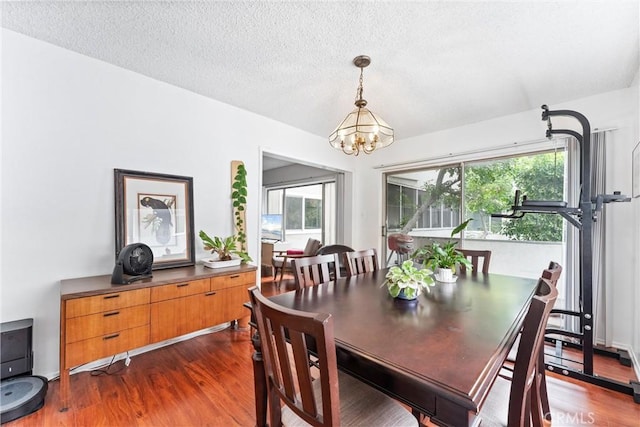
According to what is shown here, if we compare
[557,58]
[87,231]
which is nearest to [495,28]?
[557,58]

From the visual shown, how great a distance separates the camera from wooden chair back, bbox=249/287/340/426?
785 millimetres

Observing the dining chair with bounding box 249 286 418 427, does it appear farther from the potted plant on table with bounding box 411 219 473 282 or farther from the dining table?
the potted plant on table with bounding box 411 219 473 282

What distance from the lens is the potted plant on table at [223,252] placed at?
2715mm

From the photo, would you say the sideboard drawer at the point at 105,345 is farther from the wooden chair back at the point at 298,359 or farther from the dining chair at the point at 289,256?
the dining chair at the point at 289,256

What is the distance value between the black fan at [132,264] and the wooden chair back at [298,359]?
1609mm

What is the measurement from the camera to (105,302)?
6.26 ft

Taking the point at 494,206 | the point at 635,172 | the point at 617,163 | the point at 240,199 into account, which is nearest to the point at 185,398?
the point at 240,199

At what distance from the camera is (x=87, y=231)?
2.24 m

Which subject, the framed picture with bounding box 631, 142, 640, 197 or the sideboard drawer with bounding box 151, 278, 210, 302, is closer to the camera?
the sideboard drawer with bounding box 151, 278, 210, 302

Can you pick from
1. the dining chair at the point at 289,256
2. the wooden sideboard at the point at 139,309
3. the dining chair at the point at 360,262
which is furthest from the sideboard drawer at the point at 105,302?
the dining chair at the point at 289,256

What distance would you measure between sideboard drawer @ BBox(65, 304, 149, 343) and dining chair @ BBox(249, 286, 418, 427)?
1.51 m

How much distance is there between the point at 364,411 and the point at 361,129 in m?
1.90

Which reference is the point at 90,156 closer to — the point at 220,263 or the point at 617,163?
the point at 220,263

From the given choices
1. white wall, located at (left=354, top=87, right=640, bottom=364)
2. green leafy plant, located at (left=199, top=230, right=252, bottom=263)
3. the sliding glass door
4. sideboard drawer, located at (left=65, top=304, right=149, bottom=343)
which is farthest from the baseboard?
white wall, located at (left=354, top=87, right=640, bottom=364)
